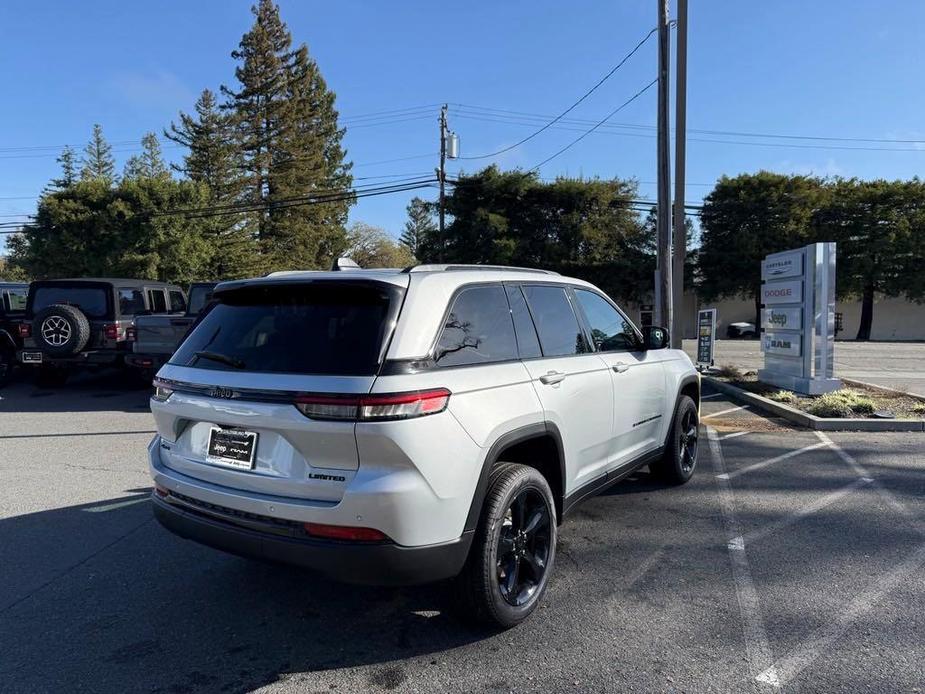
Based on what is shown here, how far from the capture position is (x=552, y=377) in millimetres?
3516

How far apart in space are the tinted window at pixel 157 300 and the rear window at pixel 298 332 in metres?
9.84

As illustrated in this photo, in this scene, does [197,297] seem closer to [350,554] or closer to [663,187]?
[663,187]

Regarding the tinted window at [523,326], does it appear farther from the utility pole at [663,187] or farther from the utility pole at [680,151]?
the utility pole at [680,151]

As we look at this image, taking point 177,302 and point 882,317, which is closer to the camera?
point 177,302

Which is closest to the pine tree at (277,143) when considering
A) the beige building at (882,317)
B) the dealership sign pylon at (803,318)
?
the beige building at (882,317)

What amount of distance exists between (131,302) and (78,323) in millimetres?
1210

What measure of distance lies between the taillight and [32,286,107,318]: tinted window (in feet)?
32.5

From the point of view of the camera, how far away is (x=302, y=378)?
2738 millimetres

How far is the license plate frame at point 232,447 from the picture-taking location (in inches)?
112

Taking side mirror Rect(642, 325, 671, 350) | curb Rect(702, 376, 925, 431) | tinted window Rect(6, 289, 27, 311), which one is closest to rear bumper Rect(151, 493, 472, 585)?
side mirror Rect(642, 325, 671, 350)

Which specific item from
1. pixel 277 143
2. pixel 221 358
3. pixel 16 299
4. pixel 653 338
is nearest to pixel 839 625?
pixel 653 338

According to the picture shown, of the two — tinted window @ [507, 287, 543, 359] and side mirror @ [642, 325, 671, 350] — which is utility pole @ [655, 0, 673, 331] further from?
tinted window @ [507, 287, 543, 359]

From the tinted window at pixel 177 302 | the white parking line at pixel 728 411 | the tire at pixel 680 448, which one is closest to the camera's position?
the tire at pixel 680 448

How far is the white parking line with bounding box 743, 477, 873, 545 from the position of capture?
14.6ft
